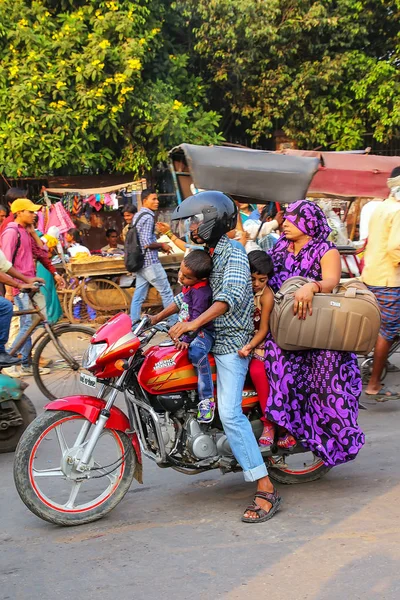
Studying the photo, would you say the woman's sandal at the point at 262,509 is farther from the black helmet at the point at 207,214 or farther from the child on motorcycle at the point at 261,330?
the black helmet at the point at 207,214

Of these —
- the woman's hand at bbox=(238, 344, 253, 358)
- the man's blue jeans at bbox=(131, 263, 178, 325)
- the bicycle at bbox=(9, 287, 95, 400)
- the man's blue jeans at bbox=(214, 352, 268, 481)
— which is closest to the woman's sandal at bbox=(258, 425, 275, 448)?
the man's blue jeans at bbox=(214, 352, 268, 481)

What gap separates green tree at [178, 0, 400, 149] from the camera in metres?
12.2

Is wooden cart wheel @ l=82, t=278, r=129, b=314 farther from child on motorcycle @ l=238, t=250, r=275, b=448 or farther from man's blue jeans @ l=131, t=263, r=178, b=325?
child on motorcycle @ l=238, t=250, r=275, b=448

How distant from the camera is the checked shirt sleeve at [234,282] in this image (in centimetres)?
359

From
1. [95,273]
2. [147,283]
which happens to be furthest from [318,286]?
[95,273]

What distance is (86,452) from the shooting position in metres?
3.60

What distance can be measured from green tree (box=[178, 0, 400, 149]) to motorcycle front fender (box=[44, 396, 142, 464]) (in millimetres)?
9776

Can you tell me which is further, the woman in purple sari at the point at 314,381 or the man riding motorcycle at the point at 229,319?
the woman in purple sari at the point at 314,381

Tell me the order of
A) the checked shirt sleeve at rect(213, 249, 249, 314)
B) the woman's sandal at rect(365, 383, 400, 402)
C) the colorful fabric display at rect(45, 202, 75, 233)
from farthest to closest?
1. the colorful fabric display at rect(45, 202, 75, 233)
2. the woman's sandal at rect(365, 383, 400, 402)
3. the checked shirt sleeve at rect(213, 249, 249, 314)

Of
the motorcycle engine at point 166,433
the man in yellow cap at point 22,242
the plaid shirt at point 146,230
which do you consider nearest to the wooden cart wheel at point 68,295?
the plaid shirt at point 146,230

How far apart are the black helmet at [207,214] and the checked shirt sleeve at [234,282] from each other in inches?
6.3

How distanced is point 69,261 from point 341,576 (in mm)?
8020

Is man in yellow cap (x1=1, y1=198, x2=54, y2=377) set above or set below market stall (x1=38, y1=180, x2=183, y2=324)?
above

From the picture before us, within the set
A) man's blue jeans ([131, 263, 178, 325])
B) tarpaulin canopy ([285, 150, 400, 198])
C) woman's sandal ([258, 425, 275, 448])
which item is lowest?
man's blue jeans ([131, 263, 178, 325])
